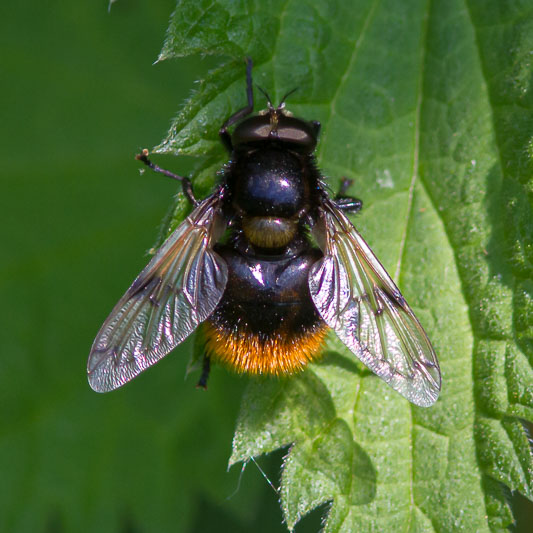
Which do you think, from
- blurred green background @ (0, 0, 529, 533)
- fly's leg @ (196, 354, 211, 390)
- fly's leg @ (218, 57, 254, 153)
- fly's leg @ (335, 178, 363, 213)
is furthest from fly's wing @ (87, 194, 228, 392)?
blurred green background @ (0, 0, 529, 533)

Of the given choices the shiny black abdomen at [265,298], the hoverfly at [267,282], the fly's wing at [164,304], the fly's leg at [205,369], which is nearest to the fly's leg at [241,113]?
the hoverfly at [267,282]

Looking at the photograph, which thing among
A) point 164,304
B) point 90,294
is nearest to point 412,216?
point 164,304

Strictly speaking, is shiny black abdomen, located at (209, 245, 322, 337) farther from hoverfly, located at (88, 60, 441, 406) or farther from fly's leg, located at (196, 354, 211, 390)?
fly's leg, located at (196, 354, 211, 390)

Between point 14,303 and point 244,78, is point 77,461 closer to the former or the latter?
point 14,303

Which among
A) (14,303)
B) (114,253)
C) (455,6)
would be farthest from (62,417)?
(455,6)

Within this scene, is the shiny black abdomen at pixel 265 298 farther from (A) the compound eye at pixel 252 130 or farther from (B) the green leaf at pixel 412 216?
(A) the compound eye at pixel 252 130

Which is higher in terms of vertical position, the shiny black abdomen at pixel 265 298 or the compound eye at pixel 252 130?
the compound eye at pixel 252 130
